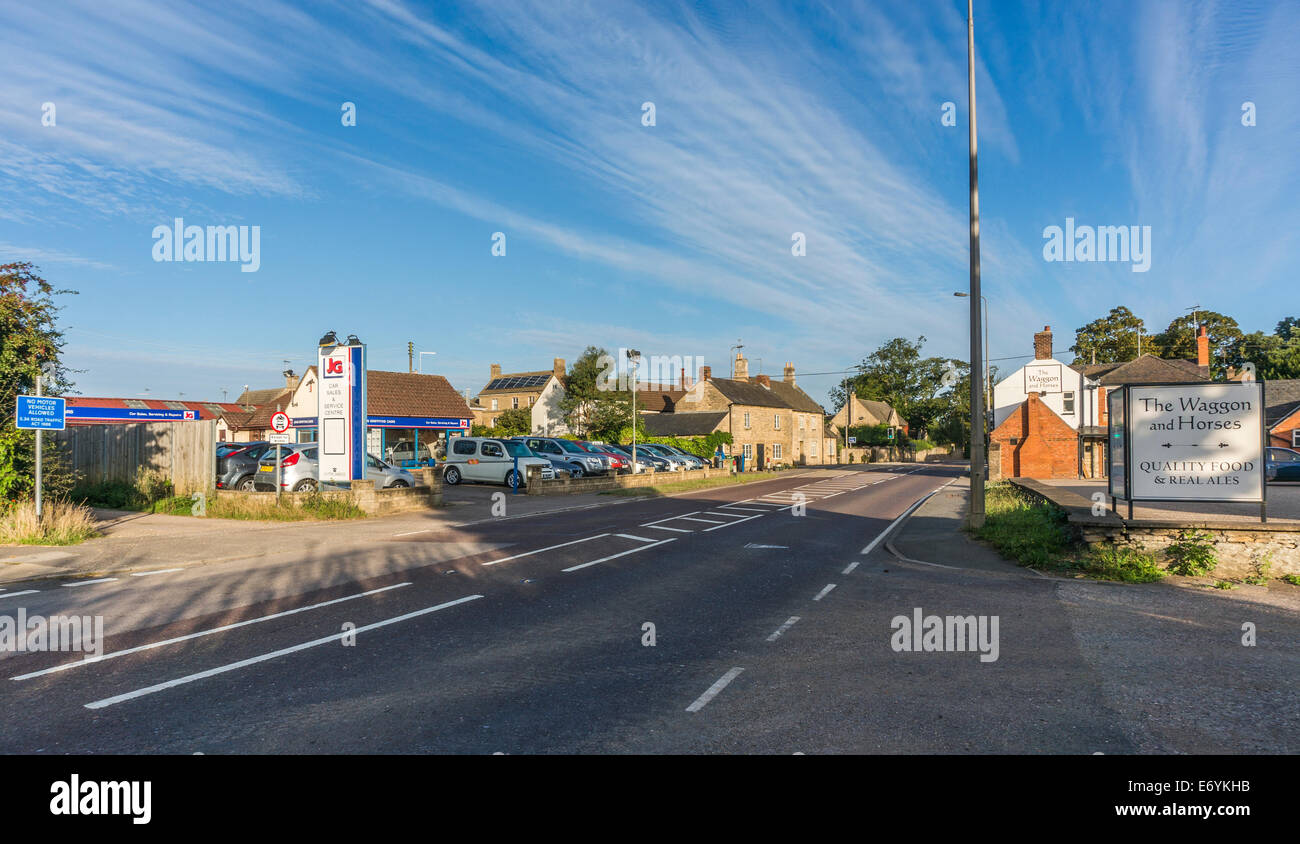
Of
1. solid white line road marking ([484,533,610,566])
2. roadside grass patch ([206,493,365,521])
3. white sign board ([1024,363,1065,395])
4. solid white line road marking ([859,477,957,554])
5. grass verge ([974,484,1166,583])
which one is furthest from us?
white sign board ([1024,363,1065,395])

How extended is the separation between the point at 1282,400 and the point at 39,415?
67.9 meters

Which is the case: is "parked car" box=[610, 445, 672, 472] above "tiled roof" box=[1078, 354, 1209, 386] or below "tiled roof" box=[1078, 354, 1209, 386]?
below

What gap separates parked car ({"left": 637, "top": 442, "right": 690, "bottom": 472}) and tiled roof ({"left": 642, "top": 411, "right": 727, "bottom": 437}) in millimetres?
15244

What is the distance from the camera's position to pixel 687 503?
1014 inches

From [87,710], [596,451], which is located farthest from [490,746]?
[596,451]

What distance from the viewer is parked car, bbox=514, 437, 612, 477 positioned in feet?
111

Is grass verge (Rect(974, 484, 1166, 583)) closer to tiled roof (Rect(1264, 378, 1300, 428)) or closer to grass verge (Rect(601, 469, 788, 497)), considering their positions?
grass verge (Rect(601, 469, 788, 497))

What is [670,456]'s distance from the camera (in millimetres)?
45938

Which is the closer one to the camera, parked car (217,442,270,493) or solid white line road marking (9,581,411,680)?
solid white line road marking (9,581,411,680)

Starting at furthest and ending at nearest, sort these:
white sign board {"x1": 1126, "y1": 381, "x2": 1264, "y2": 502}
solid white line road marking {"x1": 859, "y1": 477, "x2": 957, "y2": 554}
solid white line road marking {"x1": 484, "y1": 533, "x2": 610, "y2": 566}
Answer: solid white line road marking {"x1": 859, "y1": 477, "x2": 957, "y2": 554}
solid white line road marking {"x1": 484, "y1": 533, "x2": 610, "y2": 566}
white sign board {"x1": 1126, "y1": 381, "x2": 1264, "y2": 502}

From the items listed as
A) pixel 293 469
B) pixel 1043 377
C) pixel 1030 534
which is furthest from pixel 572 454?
pixel 1043 377

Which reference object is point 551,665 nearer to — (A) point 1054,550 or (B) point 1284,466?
(A) point 1054,550

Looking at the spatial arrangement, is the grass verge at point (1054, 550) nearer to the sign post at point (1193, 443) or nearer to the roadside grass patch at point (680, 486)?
the sign post at point (1193, 443)

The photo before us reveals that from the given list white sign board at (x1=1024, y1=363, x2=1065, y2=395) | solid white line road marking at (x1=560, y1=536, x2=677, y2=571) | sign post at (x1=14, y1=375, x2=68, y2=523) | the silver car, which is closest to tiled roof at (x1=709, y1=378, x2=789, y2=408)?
white sign board at (x1=1024, y1=363, x2=1065, y2=395)
